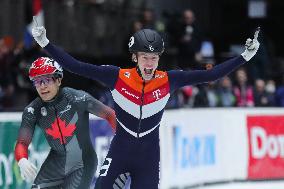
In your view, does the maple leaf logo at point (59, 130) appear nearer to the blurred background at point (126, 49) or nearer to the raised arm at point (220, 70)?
the raised arm at point (220, 70)

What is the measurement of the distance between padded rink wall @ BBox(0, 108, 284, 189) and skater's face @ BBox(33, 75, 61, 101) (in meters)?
3.70

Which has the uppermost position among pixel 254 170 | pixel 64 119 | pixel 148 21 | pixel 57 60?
pixel 148 21

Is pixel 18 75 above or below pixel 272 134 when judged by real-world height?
above

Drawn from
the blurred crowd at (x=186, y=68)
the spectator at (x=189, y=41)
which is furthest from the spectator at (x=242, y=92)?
the spectator at (x=189, y=41)

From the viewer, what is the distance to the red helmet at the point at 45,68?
6.97 m

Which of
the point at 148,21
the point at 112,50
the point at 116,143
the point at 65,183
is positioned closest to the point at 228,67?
the point at 116,143

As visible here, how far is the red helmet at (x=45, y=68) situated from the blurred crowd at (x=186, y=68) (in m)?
6.29

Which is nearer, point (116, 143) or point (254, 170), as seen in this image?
point (116, 143)

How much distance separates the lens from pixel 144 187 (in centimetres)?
682

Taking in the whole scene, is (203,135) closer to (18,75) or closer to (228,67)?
(18,75)

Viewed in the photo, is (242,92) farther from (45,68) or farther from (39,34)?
(39,34)

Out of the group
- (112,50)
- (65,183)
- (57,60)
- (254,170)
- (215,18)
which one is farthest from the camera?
(215,18)

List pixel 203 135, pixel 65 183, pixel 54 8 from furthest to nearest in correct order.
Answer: pixel 54 8
pixel 203 135
pixel 65 183

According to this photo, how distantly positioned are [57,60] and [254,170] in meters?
8.88
